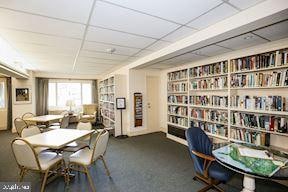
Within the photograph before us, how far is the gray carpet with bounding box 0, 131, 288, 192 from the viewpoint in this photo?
2.30 metres

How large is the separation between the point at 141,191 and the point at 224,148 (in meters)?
Result: 1.37

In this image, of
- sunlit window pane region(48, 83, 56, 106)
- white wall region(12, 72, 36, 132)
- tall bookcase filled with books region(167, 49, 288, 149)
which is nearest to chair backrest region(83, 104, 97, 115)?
sunlit window pane region(48, 83, 56, 106)

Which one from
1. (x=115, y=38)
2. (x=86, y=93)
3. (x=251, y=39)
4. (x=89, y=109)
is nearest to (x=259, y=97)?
(x=251, y=39)

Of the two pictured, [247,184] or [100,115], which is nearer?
[247,184]

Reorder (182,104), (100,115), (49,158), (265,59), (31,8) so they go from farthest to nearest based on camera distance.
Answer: (100,115) → (182,104) → (265,59) → (49,158) → (31,8)

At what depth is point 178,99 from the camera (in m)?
4.66

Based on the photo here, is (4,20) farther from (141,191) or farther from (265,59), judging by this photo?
(265,59)

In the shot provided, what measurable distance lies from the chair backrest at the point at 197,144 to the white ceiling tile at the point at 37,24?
2297 mm

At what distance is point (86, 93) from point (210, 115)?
6414mm

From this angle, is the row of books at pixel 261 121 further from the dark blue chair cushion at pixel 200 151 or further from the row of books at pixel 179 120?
the row of books at pixel 179 120

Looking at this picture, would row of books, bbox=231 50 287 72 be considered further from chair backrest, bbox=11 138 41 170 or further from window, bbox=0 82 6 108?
window, bbox=0 82 6 108

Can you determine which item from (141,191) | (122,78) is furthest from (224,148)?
(122,78)

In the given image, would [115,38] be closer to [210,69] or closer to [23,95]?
[210,69]

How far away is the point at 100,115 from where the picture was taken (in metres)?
7.42
